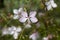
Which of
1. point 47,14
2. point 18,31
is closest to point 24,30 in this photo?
point 18,31

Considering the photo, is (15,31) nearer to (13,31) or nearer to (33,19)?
(13,31)

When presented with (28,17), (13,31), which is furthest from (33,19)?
(13,31)

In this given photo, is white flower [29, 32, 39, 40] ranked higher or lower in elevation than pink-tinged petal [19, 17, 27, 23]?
lower

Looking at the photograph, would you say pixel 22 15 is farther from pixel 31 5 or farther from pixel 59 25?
pixel 59 25

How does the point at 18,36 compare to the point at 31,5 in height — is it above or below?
below

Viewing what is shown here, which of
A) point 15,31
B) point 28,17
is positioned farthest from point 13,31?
point 28,17

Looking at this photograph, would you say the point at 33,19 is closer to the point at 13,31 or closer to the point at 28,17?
the point at 28,17

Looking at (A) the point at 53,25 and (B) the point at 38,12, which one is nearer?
(A) the point at 53,25

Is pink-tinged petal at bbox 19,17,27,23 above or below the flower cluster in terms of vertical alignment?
above

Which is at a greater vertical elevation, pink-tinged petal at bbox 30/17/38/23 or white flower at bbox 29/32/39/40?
pink-tinged petal at bbox 30/17/38/23

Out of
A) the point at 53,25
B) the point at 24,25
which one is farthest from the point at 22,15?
the point at 53,25

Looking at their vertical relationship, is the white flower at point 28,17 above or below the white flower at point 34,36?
above
